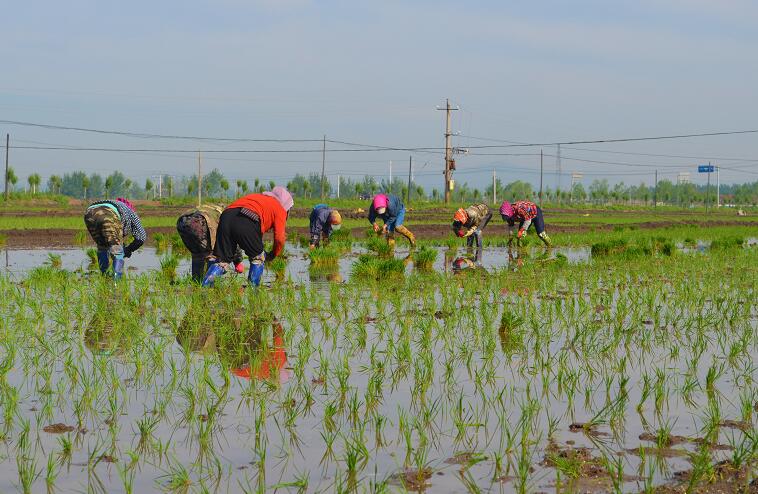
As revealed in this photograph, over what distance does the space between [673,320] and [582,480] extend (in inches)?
178

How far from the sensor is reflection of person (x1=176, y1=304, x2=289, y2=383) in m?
5.64

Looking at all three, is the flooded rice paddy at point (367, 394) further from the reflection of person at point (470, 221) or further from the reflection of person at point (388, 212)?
the reflection of person at point (388, 212)

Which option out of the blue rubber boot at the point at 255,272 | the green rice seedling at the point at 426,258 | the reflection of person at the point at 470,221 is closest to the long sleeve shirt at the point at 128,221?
the blue rubber boot at the point at 255,272

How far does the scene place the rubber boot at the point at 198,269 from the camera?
10.2 meters

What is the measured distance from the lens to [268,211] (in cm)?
942

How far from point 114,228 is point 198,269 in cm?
103

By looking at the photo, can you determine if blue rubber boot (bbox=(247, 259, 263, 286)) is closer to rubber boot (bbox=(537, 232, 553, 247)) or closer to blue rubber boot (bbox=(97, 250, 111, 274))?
blue rubber boot (bbox=(97, 250, 111, 274))

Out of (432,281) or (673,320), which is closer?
(673,320)

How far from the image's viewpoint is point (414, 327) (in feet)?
23.9

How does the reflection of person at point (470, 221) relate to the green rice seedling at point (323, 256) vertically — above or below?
above

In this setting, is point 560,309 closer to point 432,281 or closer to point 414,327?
point 414,327

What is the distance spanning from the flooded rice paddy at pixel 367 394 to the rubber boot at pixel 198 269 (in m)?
0.97

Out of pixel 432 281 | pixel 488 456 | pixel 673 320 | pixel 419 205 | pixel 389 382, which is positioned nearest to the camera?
pixel 488 456

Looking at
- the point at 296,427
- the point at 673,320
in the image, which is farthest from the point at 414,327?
the point at 296,427
